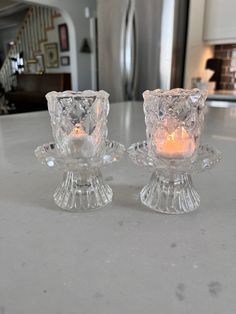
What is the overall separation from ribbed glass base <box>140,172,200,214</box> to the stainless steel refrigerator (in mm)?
2207

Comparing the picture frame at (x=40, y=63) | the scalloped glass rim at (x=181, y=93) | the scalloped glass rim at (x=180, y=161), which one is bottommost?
the scalloped glass rim at (x=180, y=161)

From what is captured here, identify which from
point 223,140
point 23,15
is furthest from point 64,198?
point 23,15

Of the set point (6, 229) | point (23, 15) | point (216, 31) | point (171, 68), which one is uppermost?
point (23, 15)

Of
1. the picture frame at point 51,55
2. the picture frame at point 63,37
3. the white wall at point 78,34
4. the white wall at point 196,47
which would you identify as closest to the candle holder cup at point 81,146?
the white wall at point 196,47

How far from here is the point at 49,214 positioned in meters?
0.42

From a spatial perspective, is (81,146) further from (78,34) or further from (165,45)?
(78,34)

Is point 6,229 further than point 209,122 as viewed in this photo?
No

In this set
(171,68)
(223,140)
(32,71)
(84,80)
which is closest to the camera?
(223,140)

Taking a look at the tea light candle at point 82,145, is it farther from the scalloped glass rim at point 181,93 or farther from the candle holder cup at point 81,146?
the scalloped glass rim at point 181,93

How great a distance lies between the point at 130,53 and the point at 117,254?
2.49m

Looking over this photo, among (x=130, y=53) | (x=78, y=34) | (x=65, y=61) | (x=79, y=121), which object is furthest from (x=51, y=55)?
(x=79, y=121)

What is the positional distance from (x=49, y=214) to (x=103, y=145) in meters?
0.15

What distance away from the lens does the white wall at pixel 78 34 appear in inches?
134

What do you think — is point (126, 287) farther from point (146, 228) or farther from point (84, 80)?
point (84, 80)
